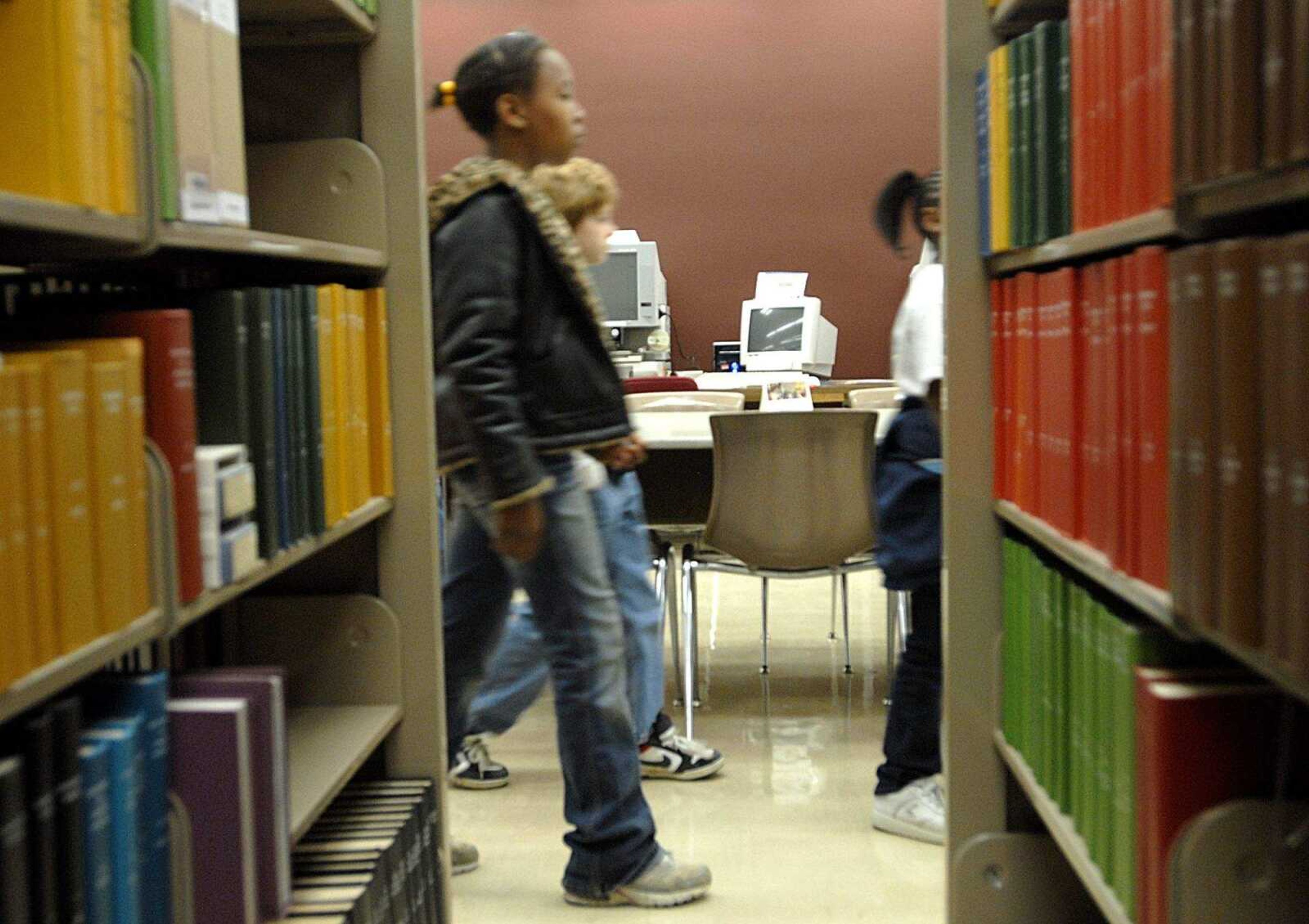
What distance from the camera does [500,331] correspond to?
7.11ft

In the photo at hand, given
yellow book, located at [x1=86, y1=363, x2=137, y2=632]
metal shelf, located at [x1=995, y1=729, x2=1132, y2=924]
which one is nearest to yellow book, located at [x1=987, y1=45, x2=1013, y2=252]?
metal shelf, located at [x1=995, y1=729, x2=1132, y2=924]

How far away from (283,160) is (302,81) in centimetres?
15

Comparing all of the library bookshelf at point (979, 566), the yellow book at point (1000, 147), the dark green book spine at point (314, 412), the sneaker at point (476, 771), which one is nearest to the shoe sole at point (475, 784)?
the sneaker at point (476, 771)

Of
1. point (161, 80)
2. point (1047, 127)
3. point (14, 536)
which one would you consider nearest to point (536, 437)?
point (1047, 127)

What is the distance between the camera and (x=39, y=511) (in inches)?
41.4

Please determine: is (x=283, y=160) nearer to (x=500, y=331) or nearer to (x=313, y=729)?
(x=500, y=331)

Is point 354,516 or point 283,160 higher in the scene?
point 283,160

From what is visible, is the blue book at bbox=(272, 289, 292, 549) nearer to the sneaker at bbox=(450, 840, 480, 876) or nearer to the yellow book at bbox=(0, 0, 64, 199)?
the yellow book at bbox=(0, 0, 64, 199)

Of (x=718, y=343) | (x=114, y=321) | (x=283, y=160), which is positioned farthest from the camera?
(x=718, y=343)

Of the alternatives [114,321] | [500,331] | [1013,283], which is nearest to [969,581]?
[1013,283]

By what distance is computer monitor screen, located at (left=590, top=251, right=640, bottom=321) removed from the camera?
6488mm

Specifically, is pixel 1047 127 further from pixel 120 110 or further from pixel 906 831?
pixel 906 831

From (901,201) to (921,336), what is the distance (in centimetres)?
49

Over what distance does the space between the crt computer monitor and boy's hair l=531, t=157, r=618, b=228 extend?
363cm
